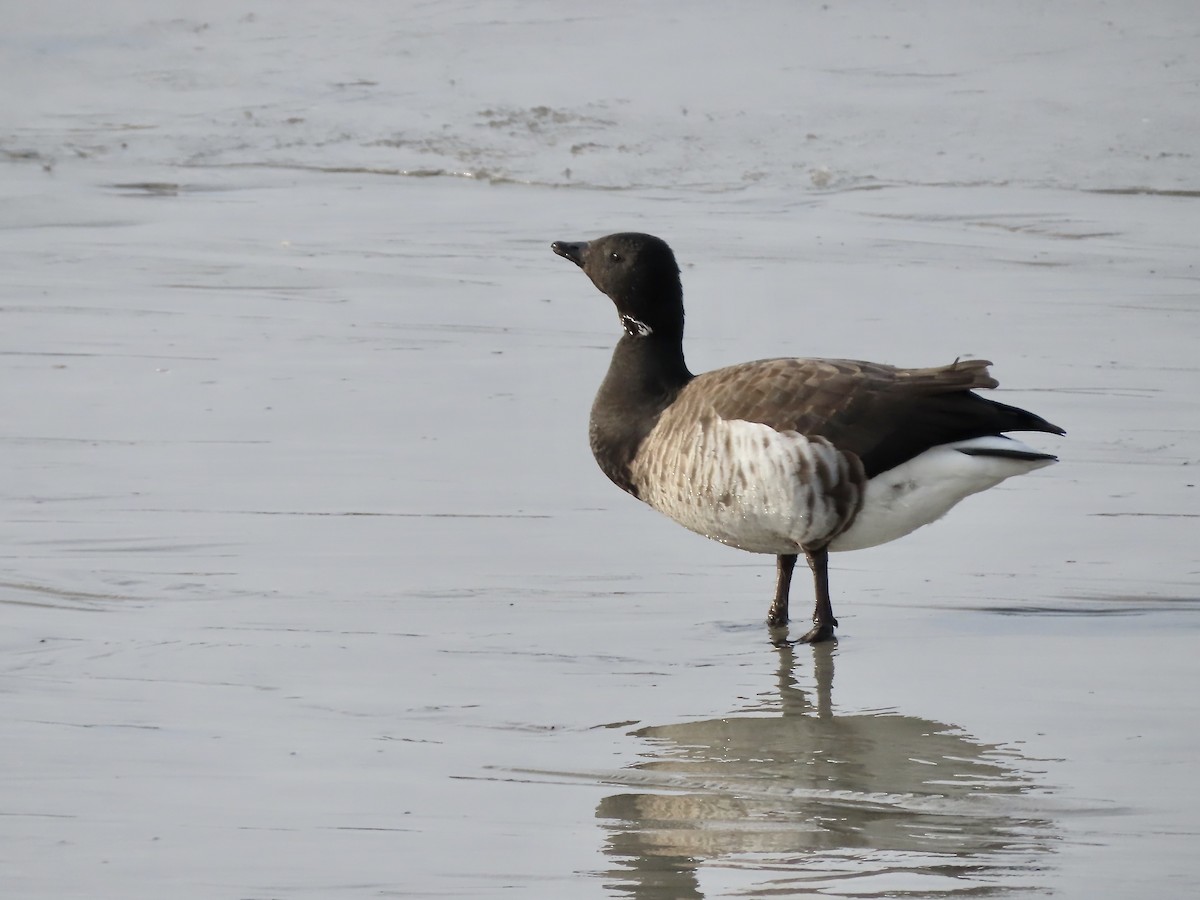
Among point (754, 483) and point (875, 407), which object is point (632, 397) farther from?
point (875, 407)

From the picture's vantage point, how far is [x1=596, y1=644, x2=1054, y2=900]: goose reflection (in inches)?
148

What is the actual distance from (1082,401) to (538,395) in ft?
8.57

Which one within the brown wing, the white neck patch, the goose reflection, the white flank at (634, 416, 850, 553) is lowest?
the goose reflection

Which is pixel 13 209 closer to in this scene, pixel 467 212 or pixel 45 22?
pixel 467 212

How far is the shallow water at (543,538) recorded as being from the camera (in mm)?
4047

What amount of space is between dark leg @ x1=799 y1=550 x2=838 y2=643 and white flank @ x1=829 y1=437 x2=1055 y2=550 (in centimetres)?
10

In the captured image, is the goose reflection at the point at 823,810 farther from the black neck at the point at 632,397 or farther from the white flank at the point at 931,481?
the black neck at the point at 632,397

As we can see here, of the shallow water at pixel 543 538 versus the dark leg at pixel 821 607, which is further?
the dark leg at pixel 821 607

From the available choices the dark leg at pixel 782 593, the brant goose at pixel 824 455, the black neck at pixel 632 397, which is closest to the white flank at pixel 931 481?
the brant goose at pixel 824 455

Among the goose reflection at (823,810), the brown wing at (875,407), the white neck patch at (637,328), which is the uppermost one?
the white neck patch at (637,328)

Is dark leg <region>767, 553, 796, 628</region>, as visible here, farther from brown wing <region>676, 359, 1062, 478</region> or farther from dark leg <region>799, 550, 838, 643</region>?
brown wing <region>676, 359, 1062, 478</region>

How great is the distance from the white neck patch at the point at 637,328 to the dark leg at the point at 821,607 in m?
1.14

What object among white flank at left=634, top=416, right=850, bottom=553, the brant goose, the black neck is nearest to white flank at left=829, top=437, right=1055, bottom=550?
the brant goose

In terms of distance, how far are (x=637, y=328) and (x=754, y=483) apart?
105cm
